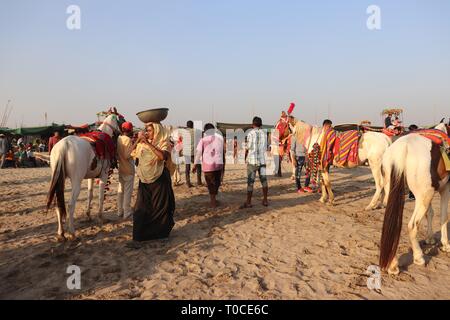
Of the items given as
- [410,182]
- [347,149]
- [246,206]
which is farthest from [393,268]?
[347,149]

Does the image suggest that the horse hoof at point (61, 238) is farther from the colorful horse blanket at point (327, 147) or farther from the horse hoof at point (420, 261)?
the colorful horse blanket at point (327, 147)

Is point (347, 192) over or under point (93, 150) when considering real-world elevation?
under

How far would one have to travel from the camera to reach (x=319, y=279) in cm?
340

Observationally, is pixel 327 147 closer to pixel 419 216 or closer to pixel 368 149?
pixel 368 149

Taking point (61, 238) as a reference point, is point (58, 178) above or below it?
above

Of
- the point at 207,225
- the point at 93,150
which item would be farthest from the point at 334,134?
the point at 93,150

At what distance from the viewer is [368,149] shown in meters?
7.22

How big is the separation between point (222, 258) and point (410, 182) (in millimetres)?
2733

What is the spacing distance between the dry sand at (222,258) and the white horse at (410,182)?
32 cm

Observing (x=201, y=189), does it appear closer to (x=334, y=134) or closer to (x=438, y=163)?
(x=334, y=134)

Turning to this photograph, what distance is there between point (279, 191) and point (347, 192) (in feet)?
6.93

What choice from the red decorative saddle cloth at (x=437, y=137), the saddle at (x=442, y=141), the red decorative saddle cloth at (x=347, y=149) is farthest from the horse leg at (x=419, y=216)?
the red decorative saddle cloth at (x=347, y=149)

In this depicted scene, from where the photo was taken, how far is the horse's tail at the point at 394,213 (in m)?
3.49

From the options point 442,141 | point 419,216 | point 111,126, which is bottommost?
point 419,216
